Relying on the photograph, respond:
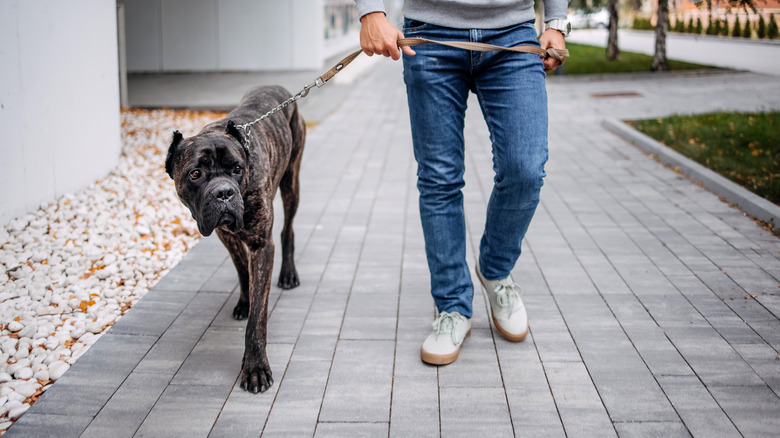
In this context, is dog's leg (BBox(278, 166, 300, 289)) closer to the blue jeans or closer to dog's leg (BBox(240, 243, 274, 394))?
dog's leg (BBox(240, 243, 274, 394))

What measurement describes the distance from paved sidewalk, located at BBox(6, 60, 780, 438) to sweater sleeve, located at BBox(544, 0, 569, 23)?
151 cm

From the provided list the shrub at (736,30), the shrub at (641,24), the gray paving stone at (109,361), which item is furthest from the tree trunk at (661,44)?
the shrub at (641,24)

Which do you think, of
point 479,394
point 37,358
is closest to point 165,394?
point 37,358

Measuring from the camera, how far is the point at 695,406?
2834mm

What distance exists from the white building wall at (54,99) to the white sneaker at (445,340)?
349 centimetres

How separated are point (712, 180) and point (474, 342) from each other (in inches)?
157

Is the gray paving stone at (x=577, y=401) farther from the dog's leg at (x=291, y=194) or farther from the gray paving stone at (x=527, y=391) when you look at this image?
the dog's leg at (x=291, y=194)

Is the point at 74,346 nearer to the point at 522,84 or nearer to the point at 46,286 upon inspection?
the point at 46,286

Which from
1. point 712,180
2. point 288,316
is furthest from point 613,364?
point 712,180

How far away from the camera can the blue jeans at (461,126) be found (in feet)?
9.89

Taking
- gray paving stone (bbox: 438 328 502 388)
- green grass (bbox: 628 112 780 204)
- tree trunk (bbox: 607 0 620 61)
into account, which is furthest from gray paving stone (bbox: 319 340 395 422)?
tree trunk (bbox: 607 0 620 61)

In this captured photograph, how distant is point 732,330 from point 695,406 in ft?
2.91

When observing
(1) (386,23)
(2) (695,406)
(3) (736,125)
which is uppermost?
(1) (386,23)

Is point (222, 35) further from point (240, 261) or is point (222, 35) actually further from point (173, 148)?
point (173, 148)
